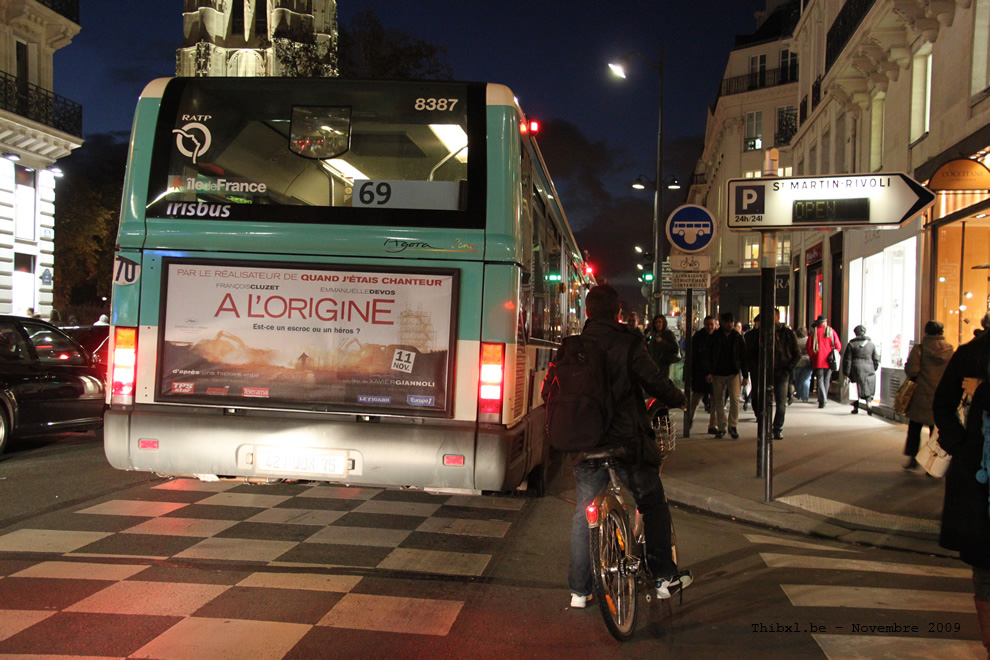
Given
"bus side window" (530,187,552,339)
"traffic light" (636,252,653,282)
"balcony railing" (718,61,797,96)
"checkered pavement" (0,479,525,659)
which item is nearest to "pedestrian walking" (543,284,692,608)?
"checkered pavement" (0,479,525,659)

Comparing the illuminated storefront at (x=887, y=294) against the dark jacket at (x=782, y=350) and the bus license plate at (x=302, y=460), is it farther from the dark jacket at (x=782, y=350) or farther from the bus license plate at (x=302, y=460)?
the bus license plate at (x=302, y=460)

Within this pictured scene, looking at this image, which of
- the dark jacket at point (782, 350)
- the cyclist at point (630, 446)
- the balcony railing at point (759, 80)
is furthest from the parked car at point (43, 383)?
the balcony railing at point (759, 80)

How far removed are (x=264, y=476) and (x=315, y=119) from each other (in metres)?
2.50

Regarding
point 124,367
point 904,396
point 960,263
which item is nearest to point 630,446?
point 124,367

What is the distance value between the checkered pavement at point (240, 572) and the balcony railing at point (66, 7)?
29.8m

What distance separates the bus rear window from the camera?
5.46 m

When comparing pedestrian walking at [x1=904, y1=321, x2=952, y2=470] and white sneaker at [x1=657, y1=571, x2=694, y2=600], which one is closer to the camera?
white sneaker at [x1=657, y1=571, x2=694, y2=600]

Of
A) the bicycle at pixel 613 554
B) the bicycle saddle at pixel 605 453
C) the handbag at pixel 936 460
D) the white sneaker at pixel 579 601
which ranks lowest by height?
the white sneaker at pixel 579 601

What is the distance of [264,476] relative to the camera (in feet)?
17.7

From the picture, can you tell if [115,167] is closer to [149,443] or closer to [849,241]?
[849,241]

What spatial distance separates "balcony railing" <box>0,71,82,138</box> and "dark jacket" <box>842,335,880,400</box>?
89.4 feet

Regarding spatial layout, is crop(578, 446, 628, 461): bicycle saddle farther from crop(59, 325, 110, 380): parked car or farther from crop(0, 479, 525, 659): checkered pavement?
crop(59, 325, 110, 380): parked car

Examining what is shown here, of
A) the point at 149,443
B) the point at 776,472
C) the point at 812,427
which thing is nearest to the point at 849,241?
the point at 812,427

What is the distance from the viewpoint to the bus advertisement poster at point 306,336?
5.34 metres
